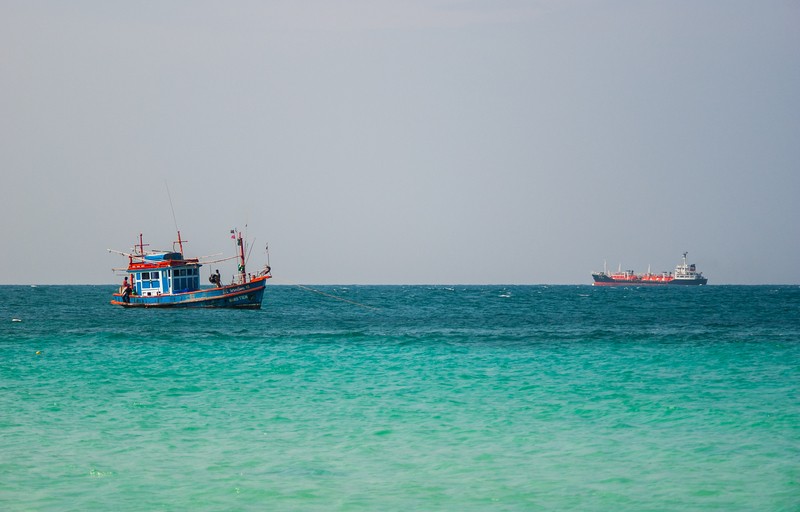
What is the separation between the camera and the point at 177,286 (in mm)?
71188

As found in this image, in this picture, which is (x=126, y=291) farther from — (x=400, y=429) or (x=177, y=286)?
(x=400, y=429)

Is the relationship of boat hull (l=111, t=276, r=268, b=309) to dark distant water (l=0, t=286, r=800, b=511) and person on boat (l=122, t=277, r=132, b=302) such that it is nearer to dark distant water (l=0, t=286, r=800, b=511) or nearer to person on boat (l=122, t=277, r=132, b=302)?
person on boat (l=122, t=277, r=132, b=302)

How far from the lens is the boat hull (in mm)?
69688

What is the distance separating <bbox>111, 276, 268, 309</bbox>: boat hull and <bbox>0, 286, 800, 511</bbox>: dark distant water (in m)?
33.0

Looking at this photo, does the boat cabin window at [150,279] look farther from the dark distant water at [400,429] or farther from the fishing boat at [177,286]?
the dark distant water at [400,429]

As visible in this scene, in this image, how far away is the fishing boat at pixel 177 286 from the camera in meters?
69.9

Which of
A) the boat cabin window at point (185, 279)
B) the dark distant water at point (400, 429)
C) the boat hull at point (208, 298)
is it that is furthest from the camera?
the boat cabin window at point (185, 279)

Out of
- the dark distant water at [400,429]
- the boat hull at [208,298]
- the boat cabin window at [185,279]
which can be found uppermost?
the boat cabin window at [185,279]

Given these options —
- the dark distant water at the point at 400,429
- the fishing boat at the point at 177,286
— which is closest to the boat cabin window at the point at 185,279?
the fishing boat at the point at 177,286

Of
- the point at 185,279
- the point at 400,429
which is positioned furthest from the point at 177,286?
the point at 400,429

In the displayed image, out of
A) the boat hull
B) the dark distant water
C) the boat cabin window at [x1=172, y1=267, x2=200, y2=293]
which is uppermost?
the boat cabin window at [x1=172, y1=267, x2=200, y2=293]

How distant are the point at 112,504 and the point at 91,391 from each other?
1157cm

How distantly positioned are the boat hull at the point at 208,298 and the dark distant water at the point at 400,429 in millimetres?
32976

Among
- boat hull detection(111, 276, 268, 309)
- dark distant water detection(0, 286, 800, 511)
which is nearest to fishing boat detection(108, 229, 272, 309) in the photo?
boat hull detection(111, 276, 268, 309)
